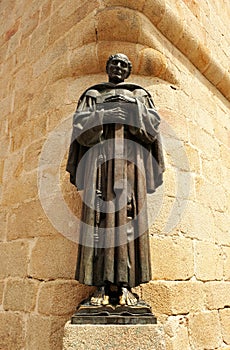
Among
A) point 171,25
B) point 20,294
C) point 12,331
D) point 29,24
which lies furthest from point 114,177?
point 29,24

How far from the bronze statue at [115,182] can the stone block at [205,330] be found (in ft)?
2.38

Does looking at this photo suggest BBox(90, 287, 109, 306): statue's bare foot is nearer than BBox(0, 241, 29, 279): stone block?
Yes

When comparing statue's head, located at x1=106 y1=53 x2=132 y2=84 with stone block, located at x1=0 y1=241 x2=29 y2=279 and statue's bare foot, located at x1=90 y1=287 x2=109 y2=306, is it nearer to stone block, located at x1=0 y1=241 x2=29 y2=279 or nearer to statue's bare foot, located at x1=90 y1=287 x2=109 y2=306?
statue's bare foot, located at x1=90 y1=287 x2=109 y2=306

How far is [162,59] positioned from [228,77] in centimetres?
102

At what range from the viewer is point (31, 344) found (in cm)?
175

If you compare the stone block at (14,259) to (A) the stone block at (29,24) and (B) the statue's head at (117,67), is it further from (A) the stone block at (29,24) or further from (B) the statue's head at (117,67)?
(A) the stone block at (29,24)

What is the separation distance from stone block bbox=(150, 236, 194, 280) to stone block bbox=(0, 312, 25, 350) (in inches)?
34.3

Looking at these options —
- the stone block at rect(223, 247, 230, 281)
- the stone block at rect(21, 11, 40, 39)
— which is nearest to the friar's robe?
the stone block at rect(223, 247, 230, 281)

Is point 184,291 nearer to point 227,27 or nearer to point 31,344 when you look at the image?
point 31,344

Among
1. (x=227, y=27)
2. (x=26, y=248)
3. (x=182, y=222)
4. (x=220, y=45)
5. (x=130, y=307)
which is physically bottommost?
(x=130, y=307)

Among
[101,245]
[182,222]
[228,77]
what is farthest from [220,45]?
[101,245]

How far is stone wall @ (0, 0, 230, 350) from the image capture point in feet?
5.98

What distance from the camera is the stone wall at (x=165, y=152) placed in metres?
1.82

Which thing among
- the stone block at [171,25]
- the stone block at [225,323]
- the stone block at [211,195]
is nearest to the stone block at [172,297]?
the stone block at [225,323]
